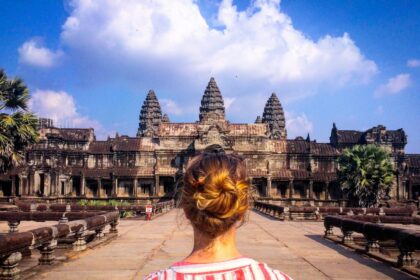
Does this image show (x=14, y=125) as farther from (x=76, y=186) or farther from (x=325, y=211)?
(x=76, y=186)

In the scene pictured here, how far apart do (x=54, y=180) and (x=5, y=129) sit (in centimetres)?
3773

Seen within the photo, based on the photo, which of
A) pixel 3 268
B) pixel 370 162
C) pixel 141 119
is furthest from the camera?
pixel 141 119

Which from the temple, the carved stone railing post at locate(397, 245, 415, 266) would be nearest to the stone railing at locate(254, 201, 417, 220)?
the carved stone railing post at locate(397, 245, 415, 266)

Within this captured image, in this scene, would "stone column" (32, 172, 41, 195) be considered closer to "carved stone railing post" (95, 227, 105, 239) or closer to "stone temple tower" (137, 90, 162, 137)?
"stone temple tower" (137, 90, 162, 137)

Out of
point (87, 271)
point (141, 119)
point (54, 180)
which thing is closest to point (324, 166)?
point (54, 180)

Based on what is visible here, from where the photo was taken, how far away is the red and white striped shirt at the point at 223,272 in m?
2.30

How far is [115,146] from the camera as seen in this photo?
6222 cm

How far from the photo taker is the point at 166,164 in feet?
197

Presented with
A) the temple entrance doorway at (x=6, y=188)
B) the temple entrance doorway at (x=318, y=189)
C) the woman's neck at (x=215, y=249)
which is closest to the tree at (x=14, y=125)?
the woman's neck at (x=215, y=249)

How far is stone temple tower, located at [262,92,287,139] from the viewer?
303 feet

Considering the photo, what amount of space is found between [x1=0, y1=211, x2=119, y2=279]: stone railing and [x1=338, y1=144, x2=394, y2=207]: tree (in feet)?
92.9

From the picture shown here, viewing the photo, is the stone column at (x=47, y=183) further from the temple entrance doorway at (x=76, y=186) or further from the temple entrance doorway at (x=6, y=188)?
the temple entrance doorway at (x=6, y=188)

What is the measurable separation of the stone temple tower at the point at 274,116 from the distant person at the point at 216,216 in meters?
89.9

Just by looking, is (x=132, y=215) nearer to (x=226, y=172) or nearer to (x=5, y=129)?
(x=5, y=129)
